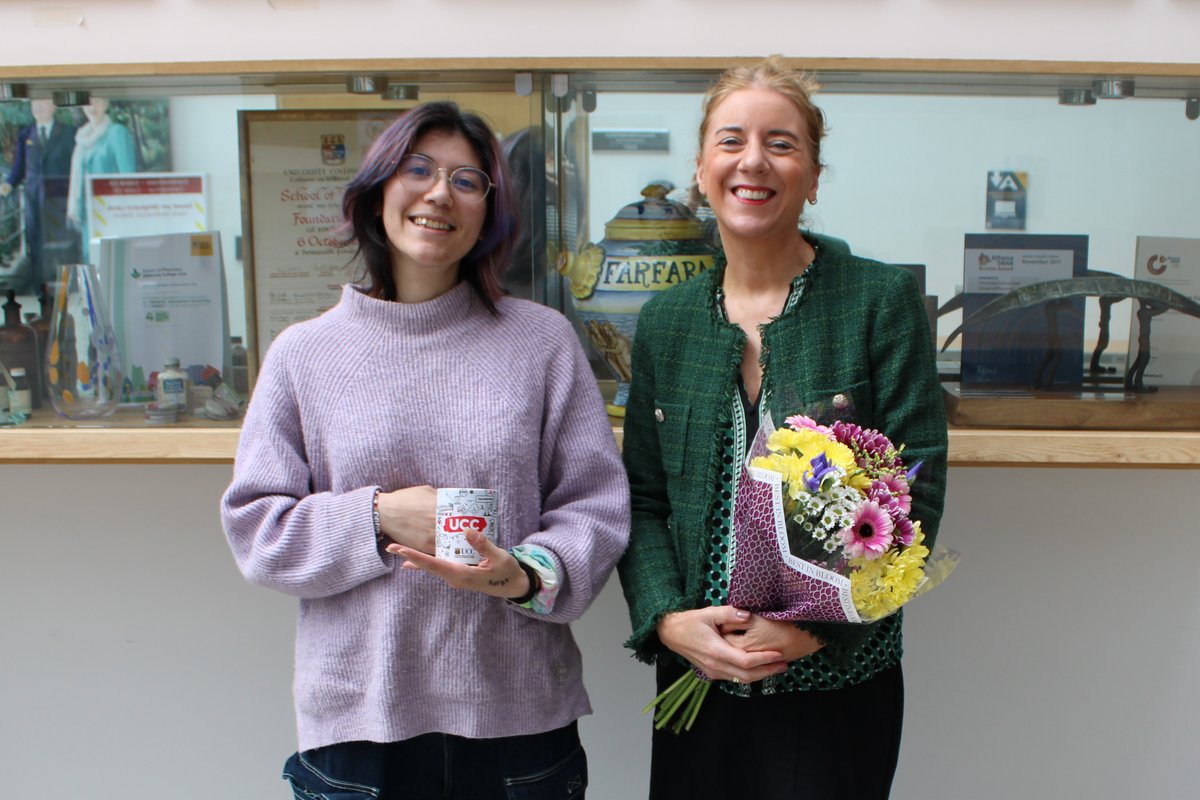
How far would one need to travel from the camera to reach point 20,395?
209 centimetres

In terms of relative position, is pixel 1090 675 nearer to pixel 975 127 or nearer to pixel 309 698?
pixel 975 127

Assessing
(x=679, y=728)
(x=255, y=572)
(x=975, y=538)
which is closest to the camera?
(x=255, y=572)

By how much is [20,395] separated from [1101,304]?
210 centimetres

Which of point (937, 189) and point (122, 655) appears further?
point (122, 655)

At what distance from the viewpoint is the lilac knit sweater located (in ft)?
Result: 4.68

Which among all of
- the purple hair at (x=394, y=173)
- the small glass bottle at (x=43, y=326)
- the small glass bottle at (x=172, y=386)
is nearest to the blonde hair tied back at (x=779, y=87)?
the purple hair at (x=394, y=173)

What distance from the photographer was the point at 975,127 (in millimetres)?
2004

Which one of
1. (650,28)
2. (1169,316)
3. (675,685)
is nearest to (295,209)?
(650,28)

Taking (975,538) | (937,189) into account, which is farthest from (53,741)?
(937,189)

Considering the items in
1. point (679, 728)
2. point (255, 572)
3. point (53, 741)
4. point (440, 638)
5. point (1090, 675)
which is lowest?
point (53, 741)

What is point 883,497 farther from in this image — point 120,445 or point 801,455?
point 120,445

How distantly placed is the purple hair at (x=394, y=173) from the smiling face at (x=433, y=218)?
0.01m

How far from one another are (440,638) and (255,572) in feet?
0.87

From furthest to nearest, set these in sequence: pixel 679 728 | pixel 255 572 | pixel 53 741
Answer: pixel 53 741
pixel 679 728
pixel 255 572
